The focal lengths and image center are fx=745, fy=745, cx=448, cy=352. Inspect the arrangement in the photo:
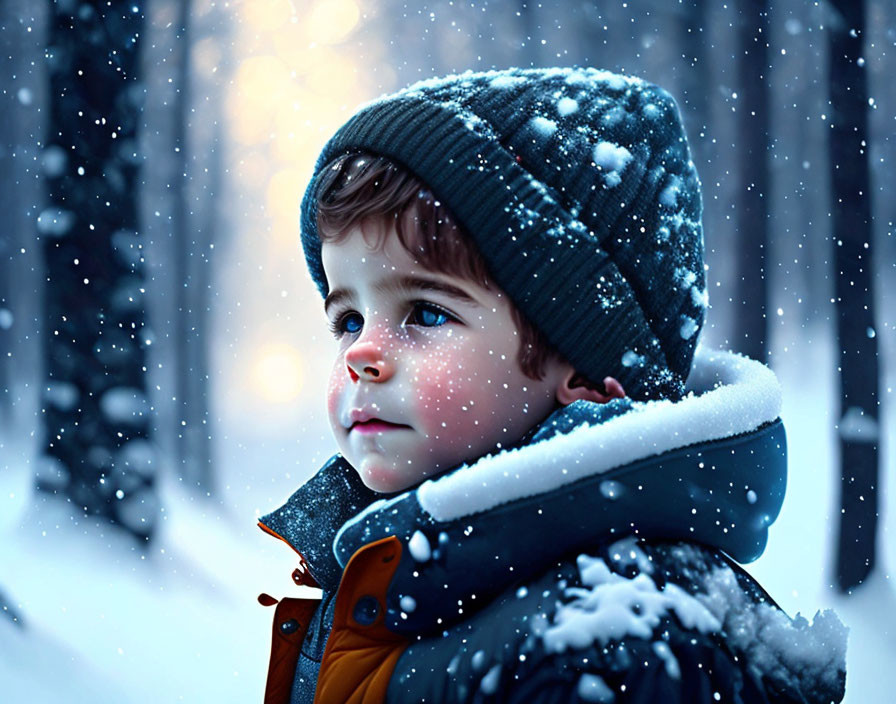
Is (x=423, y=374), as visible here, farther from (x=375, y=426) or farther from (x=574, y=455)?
(x=574, y=455)

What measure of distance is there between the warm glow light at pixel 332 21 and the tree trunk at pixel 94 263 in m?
2.08

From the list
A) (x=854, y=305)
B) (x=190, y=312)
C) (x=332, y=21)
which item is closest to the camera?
(x=854, y=305)

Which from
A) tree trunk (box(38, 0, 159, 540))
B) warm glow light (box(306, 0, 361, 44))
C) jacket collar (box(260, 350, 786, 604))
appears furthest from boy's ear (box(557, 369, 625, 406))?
warm glow light (box(306, 0, 361, 44))

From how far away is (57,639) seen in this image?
2266 millimetres

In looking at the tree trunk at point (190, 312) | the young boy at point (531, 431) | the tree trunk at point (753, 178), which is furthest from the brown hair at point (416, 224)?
the tree trunk at point (190, 312)

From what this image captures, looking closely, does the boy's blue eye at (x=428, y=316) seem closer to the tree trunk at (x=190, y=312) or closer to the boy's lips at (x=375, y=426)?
the boy's lips at (x=375, y=426)

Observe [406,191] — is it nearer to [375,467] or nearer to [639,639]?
[375,467]

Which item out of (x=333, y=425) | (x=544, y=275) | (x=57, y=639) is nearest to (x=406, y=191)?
(x=544, y=275)

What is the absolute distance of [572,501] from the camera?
862 mm

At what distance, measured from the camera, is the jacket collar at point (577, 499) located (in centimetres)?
87

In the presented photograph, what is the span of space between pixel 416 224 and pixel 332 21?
4.36 metres

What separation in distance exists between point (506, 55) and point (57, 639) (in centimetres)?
453

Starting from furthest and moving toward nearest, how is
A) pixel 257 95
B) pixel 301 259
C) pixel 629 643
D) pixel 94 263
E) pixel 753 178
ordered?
pixel 257 95, pixel 301 259, pixel 753 178, pixel 94 263, pixel 629 643

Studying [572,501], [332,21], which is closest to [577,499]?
[572,501]
